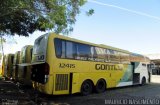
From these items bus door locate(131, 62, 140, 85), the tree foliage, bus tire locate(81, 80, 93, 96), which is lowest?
bus tire locate(81, 80, 93, 96)

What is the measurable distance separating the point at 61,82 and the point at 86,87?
2433mm

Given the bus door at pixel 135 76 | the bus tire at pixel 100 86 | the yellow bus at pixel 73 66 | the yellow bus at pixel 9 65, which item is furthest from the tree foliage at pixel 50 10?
the yellow bus at pixel 9 65

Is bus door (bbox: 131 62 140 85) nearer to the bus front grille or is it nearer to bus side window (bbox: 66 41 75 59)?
bus side window (bbox: 66 41 75 59)

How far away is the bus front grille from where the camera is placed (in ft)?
46.8

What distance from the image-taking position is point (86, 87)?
1647 cm

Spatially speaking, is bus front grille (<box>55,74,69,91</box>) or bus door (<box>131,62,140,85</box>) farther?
bus door (<box>131,62,140,85</box>)

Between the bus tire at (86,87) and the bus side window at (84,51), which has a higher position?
the bus side window at (84,51)

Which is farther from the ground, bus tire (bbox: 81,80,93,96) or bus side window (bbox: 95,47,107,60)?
bus side window (bbox: 95,47,107,60)

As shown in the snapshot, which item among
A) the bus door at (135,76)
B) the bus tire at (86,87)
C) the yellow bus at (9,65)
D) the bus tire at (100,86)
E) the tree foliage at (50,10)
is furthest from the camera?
the yellow bus at (9,65)

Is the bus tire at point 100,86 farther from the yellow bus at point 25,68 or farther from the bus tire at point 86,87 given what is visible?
the yellow bus at point 25,68

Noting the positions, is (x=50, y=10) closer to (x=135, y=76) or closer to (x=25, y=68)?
(x=25, y=68)

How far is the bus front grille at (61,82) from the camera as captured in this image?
14264 millimetres

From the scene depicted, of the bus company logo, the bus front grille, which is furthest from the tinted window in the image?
the bus front grille

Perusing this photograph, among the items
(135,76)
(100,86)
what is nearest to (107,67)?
(100,86)
